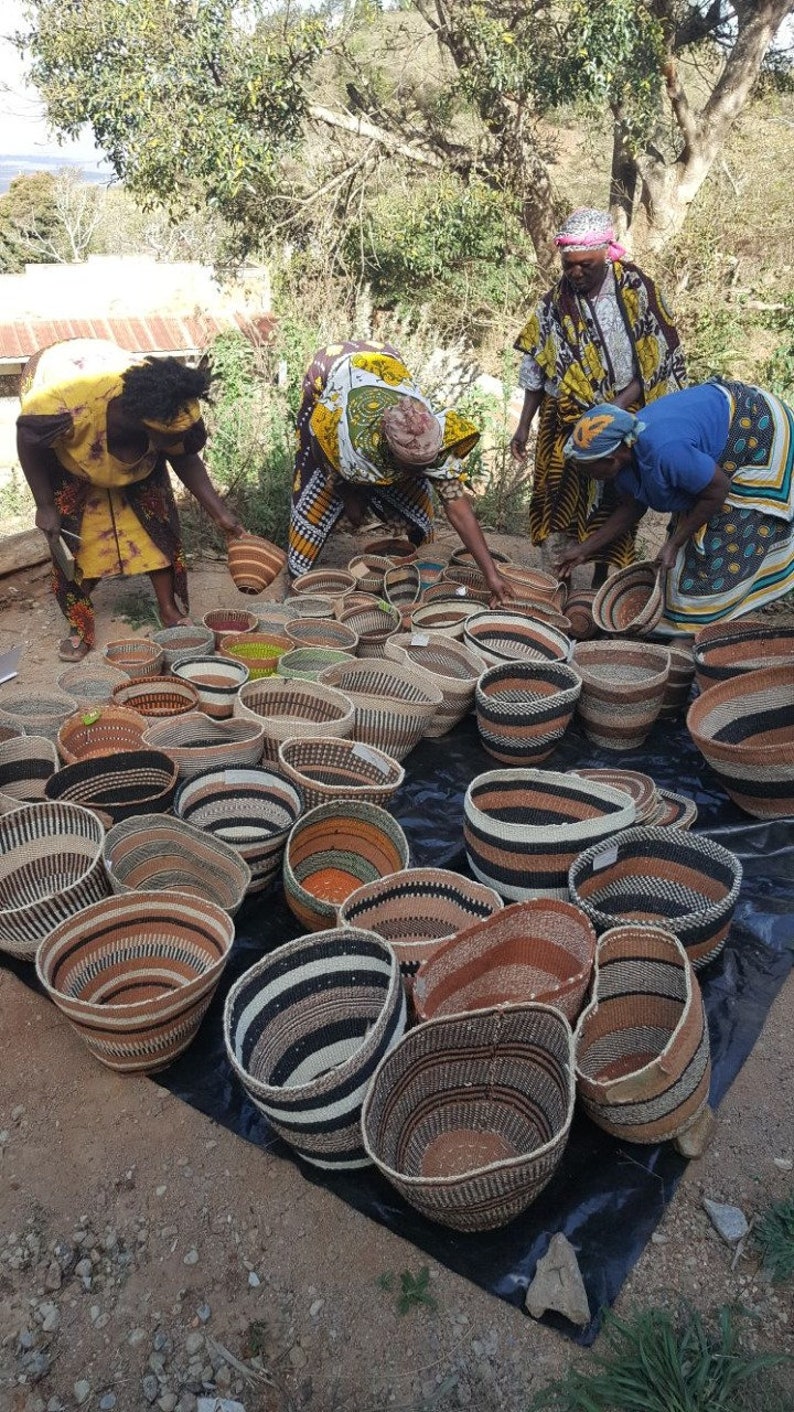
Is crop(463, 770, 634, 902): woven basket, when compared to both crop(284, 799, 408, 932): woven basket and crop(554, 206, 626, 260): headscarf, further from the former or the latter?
crop(554, 206, 626, 260): headscarf

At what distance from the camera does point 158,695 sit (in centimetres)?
274

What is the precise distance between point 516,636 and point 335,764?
94 cm

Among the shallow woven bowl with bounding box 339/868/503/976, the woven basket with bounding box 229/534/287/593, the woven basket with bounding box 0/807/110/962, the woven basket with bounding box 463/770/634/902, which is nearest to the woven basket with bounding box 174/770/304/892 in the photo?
the woven basket with bounding box 0/807/110/962

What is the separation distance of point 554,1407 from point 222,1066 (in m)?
0.83

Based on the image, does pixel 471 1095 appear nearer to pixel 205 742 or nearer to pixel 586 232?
pixel 205 742

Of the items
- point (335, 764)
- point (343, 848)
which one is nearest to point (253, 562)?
point (335, 764)

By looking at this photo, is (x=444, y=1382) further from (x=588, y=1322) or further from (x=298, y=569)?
(x=298, y=569)

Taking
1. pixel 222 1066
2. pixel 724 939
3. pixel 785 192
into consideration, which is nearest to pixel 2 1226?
pixel 222 1066

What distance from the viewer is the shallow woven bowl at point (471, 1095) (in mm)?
1502

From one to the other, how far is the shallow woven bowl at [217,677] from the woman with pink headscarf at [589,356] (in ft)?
5.11

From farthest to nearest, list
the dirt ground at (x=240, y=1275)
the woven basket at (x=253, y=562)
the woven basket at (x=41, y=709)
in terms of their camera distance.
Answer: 1. the woven basket at (x=253, y=562)
2. the woven basket at (x=41, y=709)
3. the dirt ground at (x=240, y=1275)

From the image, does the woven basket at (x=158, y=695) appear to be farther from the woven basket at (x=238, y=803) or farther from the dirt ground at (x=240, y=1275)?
the dirt ground at (x=240, y=1275)

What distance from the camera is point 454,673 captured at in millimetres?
2914

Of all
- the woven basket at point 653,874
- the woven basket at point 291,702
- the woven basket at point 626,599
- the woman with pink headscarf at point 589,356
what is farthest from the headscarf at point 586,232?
the woven basket at point 653,874
